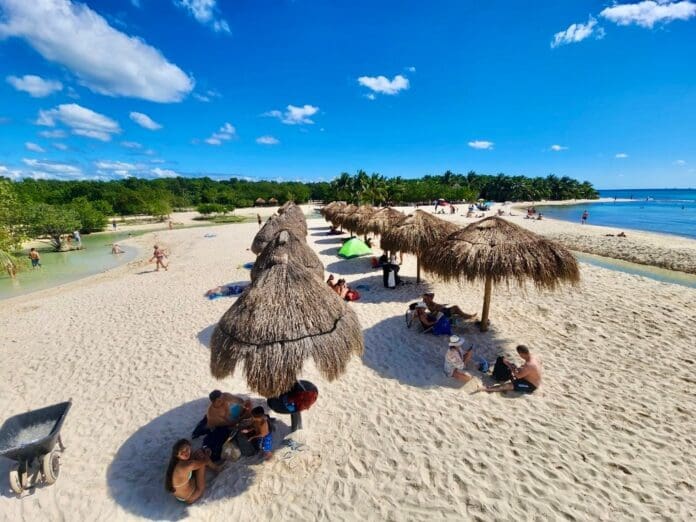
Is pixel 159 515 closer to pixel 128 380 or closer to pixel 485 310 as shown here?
pixel 128 380

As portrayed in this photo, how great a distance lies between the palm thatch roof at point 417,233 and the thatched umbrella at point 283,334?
6.10 m

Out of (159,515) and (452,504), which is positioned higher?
(452,504)

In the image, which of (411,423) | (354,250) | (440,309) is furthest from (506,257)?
(354,250)

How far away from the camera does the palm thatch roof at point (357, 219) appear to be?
55.3 feet

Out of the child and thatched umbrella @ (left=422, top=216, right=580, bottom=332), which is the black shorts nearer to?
thatched umbrella @ (left=422, top=216, right=580, bottom=332)

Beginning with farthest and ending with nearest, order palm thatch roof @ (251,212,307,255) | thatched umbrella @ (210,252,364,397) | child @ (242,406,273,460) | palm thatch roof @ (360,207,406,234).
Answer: palm thatch roof @ (360,207,406,234), palm thatch roof @ (251,212,307,255), child @ (242,406,273,460), thatched umbrella @ (210,252,364,397)

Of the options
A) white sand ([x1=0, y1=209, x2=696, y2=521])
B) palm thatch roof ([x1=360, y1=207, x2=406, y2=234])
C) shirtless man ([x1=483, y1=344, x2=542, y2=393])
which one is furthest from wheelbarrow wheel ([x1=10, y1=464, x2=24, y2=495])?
palm thatch roof ([x1=360, y1=207, x2=406, y2=234])

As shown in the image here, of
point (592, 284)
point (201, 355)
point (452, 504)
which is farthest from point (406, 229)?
point (452, 504)

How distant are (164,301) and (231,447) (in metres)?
8.20

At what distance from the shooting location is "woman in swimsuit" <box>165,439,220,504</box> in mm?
3408

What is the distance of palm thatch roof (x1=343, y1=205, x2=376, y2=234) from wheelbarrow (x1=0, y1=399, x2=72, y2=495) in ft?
44.2

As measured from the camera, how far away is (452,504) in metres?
3.35

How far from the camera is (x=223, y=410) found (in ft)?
13.8

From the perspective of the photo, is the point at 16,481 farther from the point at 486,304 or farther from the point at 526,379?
the point at 486,304
